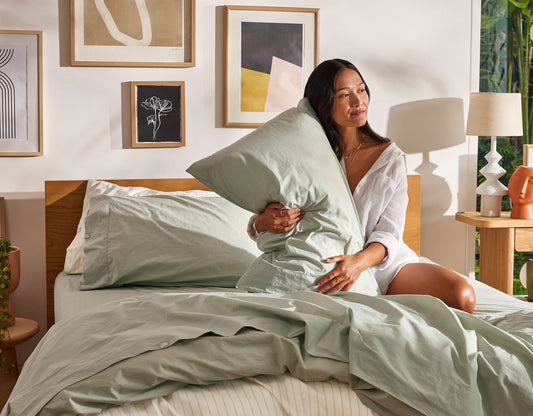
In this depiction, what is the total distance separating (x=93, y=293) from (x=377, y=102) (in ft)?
5.60

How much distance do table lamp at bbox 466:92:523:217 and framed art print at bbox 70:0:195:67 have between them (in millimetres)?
1361

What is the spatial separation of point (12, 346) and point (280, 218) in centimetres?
144

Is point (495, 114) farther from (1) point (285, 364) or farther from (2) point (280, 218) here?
(1) point (285, 364)

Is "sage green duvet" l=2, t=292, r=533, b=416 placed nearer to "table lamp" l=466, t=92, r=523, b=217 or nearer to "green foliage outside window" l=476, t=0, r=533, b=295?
"table lamp" l=466, t=92, r=523, b=217

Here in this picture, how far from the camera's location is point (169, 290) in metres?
2.51

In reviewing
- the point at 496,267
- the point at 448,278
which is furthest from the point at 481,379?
the point at 496,267

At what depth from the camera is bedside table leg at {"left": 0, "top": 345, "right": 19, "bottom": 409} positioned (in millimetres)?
2900

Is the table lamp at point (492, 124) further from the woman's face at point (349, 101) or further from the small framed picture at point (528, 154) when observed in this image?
the woman's face at point (349, 101)

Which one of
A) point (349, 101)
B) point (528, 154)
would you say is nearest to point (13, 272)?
point (349, 101)

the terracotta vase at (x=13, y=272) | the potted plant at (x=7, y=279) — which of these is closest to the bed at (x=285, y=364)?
the potted plant at (x=7, y=279)

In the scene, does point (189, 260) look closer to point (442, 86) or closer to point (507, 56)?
point (442, 86)

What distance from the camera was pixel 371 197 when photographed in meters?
2.26

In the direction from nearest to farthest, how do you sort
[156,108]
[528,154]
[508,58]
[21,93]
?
1. [21,93]
2. [156,108]
3. [528,154]
4. [508,58]

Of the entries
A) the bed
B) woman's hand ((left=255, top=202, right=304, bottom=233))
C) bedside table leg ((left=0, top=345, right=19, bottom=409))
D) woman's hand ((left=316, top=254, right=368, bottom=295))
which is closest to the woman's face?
woman's hand ((left=255, top=202, right=304, bottom=233))
